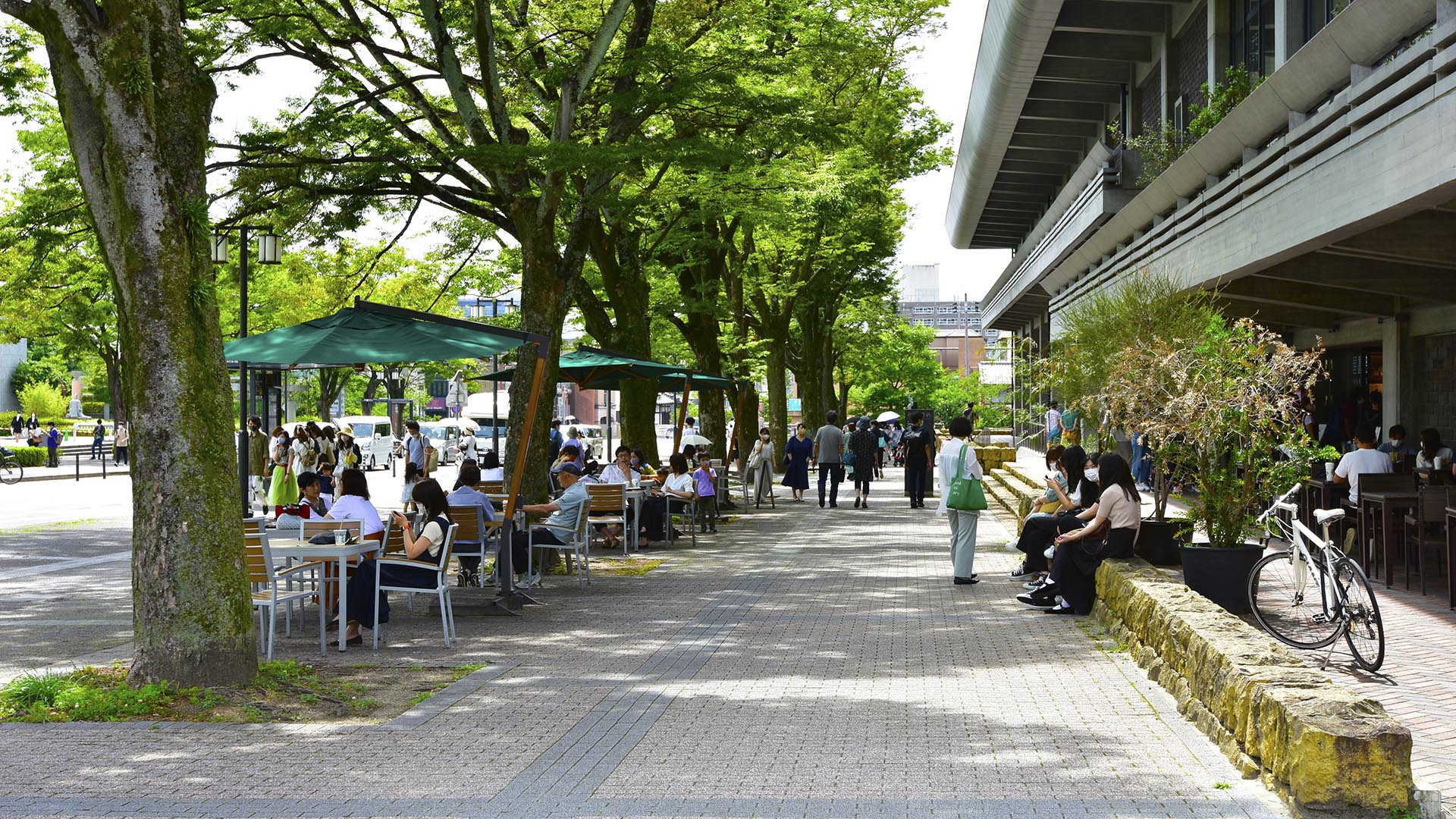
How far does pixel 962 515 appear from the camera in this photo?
14.0 meters

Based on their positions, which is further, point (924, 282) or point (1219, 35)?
point (924, 282)

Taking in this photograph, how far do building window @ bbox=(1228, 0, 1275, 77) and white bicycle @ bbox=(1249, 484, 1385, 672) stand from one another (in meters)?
14.0

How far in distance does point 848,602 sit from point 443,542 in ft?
13.5

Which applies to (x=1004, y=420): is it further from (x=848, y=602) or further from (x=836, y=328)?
(x=848, y=602)

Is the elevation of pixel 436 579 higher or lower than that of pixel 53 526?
higher

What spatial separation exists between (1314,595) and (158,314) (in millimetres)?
7438

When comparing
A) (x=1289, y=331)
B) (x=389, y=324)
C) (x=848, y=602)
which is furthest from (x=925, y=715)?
(x=1289, y=331)

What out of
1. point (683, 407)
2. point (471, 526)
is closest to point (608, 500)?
point (471, 526)

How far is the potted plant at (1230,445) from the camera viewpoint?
10.2 m

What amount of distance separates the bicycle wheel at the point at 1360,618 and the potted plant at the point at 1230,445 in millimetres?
1491

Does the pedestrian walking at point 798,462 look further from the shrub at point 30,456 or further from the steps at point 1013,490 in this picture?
the shrub at point 30,456

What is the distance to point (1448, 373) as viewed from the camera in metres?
19.5

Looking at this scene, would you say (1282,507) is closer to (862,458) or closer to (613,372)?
(613,372)

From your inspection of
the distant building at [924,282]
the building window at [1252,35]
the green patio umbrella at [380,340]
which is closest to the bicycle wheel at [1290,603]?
the green patio umbrella at [380,340]
